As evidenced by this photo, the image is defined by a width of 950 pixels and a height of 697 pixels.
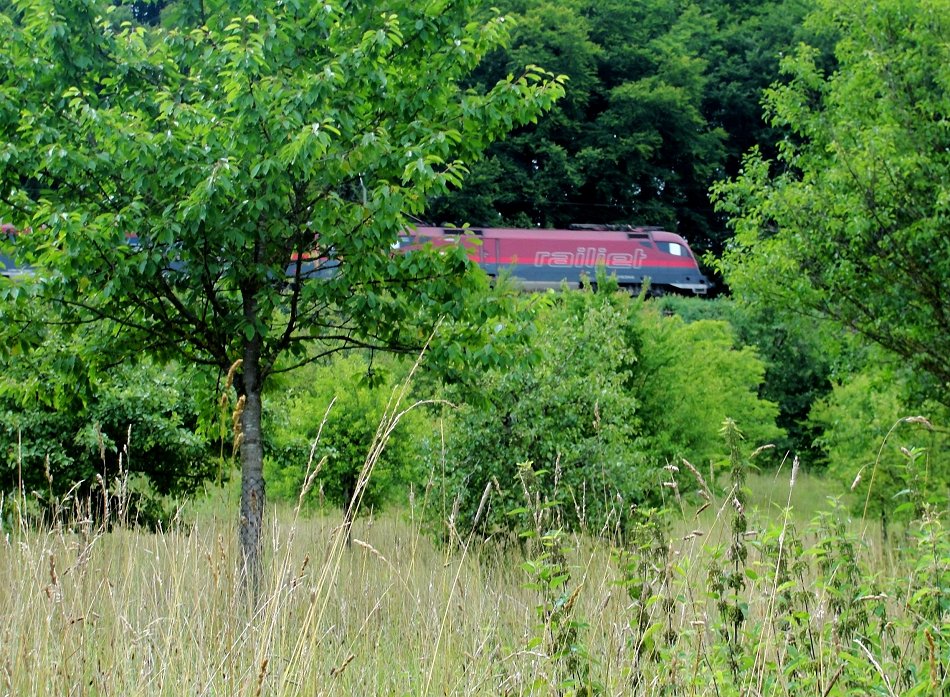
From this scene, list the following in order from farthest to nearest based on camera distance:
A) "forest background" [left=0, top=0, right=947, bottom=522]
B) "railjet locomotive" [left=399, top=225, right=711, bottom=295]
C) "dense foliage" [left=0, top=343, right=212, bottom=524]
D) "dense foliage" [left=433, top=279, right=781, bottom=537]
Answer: "railjet locomotive" [left=399, top=225, right=711, bottom=295], "dense foliage" [left=0, top=343, right=212, bottom=524], "dense foliage" [left=433, top=279, right=781, bottom=537], "forest background" [left=0, top=0, right=947, bottom=522]

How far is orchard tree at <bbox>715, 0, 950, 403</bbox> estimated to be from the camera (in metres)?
9.38

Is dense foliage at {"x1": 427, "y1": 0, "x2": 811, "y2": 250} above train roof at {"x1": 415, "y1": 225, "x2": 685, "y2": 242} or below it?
above

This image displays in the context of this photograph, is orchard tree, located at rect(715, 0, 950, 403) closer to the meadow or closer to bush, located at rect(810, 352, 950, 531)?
bush, located at rect(810, 352, 950, 531)

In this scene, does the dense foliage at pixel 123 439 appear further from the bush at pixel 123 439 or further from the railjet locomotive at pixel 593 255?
the railjet locomotive at pixel 593 255

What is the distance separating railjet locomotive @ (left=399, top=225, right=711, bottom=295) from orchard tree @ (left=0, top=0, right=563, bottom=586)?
24.5 metres

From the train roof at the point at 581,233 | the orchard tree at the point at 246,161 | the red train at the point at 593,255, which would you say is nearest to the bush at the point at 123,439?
the orchard tree at the point at 246,161

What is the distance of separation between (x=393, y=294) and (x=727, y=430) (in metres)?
3.62

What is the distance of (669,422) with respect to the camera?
13.0 m

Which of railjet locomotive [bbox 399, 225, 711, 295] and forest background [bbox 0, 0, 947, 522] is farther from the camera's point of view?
railjet locomotive [bbox 399, 225, 711, 295]

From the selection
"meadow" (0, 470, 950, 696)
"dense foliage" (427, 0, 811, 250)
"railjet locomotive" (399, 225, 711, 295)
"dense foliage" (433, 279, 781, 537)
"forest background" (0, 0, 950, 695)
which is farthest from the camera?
"dense foliage" (427, 0, 811, 250)

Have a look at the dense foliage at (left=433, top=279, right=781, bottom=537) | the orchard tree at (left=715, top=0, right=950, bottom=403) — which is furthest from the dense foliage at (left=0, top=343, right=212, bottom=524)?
the orchard tree at (left=715, top=0, right=950, bottom=403)

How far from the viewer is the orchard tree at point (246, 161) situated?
17.7 feet

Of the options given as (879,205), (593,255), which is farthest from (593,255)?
(879,205)

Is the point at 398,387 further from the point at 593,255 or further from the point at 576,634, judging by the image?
the point at 593,255
